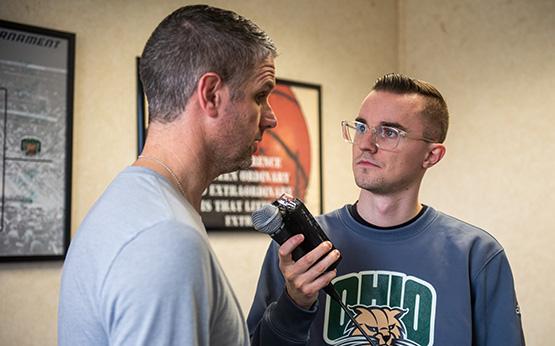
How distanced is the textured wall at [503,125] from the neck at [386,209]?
1.43 m

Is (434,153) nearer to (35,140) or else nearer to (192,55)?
(192,55)

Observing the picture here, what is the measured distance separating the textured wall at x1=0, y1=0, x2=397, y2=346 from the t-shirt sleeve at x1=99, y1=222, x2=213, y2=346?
1.68m

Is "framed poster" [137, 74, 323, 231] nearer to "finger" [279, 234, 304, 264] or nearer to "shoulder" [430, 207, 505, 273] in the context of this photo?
"shoulder" [430, 207, 505, 273]

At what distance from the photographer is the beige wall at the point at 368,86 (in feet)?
7.90

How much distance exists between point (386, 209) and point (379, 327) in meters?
0.31

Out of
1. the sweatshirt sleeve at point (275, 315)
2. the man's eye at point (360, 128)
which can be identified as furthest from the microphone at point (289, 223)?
the man's eye at point (360, 128)

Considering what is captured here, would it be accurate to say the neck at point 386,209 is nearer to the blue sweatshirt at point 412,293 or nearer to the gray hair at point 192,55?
the blue sweatshirt at point 412,293

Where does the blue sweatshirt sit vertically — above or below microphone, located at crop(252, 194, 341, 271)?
below

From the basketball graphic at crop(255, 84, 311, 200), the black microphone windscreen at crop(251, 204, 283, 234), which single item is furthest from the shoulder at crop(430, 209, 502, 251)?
the basketball graphic at crop(255, 84, 311, 200)

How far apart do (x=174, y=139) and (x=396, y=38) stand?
2843mm

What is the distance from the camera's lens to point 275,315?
1382 millimetres

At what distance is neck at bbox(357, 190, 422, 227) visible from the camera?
1.59 meters

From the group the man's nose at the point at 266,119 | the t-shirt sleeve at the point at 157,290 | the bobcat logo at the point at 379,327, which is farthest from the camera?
the bobcat logo at the point at 379,327

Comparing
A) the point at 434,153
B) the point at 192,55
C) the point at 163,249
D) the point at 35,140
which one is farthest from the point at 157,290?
the point at 35,140
